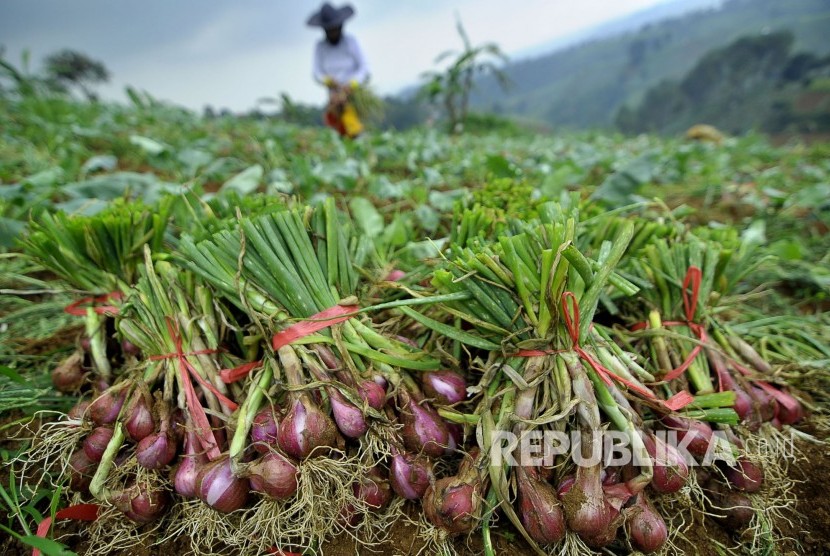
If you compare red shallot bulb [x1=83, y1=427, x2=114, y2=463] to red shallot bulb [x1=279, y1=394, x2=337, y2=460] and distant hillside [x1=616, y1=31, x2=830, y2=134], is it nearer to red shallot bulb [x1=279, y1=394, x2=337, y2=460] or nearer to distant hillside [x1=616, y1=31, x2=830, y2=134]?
red shallot bulb [x1=279, y1=394, x2=337, y2=460]

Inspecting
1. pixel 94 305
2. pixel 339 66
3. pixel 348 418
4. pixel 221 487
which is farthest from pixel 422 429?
pixel 339 66

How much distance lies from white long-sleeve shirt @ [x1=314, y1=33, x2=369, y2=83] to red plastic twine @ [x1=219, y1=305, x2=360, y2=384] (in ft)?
18.3

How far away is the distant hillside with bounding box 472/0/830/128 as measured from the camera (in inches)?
2328

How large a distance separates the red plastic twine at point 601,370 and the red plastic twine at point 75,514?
1.30 metres

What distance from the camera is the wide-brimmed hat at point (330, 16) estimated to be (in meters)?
5.66

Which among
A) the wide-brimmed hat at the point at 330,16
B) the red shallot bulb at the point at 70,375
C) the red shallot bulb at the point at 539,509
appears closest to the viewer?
the red shallot bulb at the point at 539,509

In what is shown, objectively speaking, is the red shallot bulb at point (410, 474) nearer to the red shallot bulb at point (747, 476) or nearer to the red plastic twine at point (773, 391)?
the red shallot bulb at point (747, 476)

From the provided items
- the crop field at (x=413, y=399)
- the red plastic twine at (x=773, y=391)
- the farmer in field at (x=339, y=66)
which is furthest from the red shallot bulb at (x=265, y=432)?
the farmer in field at (x=339, y=66)

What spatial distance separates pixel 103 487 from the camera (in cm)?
113

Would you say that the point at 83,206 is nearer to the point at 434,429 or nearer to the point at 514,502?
the point at 434,429

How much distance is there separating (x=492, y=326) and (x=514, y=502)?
1.44ft

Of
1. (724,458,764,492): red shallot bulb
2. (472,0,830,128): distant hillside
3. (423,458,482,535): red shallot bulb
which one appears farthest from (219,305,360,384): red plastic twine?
(472,0,830,128): distant hillside

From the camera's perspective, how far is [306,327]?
1176 mm

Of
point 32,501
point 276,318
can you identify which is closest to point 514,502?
point 276,318
